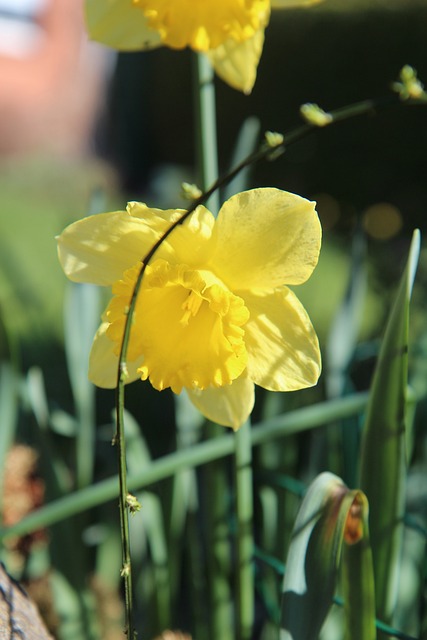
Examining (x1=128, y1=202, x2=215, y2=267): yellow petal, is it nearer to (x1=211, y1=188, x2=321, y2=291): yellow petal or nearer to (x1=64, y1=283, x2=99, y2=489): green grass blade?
(x1=211, y1=188, x2=321, y2=291): yellow petal

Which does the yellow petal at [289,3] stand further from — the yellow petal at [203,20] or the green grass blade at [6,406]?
the green grass blade at [6,406]

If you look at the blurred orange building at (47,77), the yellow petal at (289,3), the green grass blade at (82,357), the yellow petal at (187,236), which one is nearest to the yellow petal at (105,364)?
the yellow petal at (187,236)

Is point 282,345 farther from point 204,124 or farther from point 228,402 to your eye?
point 204,124

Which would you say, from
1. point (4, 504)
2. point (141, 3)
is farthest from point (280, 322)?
point (4, 504)

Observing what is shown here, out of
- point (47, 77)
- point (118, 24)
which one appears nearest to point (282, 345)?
point (118, 24)

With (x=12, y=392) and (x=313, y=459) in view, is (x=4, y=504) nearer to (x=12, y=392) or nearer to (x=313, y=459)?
(x=12, y=392)

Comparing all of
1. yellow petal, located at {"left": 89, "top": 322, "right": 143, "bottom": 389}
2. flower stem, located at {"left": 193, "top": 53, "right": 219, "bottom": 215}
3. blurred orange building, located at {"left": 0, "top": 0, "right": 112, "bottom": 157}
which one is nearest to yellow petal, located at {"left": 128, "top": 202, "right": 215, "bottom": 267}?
yellow petal, located at {"left": 89, "top": 322, "right": 143, "bottom": 389}
